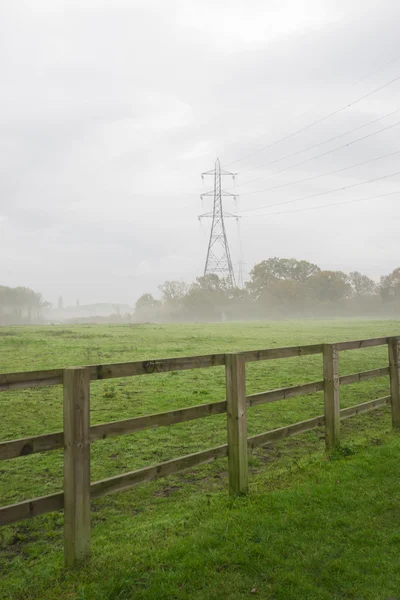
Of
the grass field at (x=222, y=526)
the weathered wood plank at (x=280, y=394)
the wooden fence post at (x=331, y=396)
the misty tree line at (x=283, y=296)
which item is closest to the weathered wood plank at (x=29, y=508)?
the grass field at (x=222, y=526)

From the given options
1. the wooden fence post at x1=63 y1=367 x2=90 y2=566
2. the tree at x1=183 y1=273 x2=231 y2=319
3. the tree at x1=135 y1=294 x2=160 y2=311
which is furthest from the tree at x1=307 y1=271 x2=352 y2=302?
the wooden fence post at x1=63 y1=367 x2=90 y2=566

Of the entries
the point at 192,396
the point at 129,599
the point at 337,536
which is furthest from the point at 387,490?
the point at 192,396

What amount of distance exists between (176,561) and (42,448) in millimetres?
1535

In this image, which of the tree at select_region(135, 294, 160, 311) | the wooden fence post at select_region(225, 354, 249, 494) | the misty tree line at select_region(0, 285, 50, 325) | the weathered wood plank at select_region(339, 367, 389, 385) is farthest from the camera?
the misty tree line at select_region(0, 285, 50, 325)

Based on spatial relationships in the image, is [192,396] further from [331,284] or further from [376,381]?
[331,284]

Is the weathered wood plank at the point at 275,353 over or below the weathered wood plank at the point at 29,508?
over

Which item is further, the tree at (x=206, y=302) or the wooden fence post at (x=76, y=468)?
the tree at (x=206, y=302)

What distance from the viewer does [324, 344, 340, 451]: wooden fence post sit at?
278 inches

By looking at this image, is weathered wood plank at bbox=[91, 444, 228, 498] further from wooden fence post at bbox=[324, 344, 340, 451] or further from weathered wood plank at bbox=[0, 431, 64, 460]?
wooden fence post at bbox=[324, 344, 340, 451]

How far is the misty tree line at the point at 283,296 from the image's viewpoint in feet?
389

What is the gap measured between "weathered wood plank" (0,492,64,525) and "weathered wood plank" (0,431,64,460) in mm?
383

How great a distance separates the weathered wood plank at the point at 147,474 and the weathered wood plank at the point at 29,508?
0.33m

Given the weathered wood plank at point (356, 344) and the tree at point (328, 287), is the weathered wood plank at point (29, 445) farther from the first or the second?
the tree at point (328, 287)

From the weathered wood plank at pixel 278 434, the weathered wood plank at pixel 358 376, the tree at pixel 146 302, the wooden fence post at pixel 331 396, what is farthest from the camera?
the tree at pixel 146 302
